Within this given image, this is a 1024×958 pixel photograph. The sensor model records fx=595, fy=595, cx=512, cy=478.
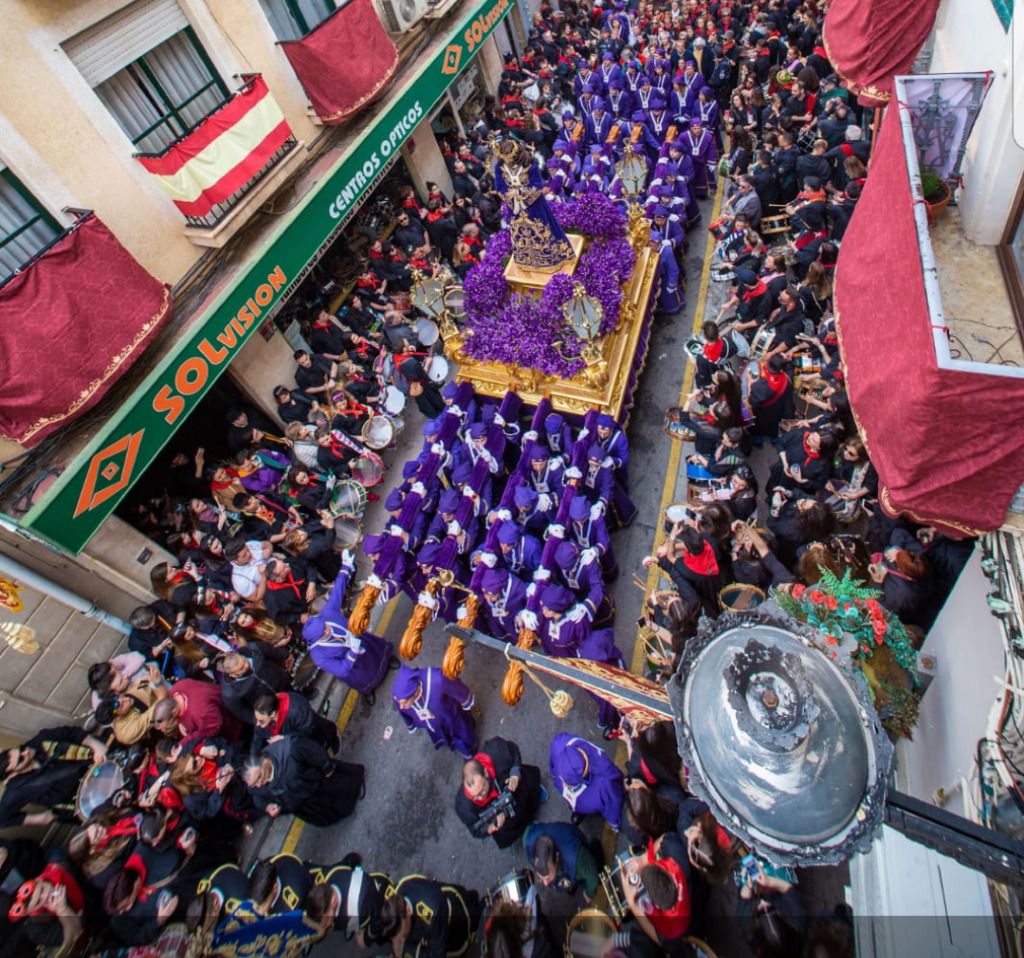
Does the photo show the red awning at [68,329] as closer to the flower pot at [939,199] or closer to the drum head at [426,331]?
the drum head at [426,331]

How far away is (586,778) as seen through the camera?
5781 mm

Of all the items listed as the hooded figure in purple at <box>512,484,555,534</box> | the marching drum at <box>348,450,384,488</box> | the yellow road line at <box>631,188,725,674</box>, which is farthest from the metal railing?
the yellow road line at <box>631,188,725,674</box>

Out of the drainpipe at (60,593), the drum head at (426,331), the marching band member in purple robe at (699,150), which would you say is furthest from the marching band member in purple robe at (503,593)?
the marching band member in purple robe at (699,150)

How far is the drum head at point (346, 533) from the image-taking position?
894cm

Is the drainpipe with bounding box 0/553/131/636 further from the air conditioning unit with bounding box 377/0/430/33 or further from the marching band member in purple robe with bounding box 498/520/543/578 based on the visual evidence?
the air conditioning unit with bounding box 377/0/430/33

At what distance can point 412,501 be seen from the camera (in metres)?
8.02

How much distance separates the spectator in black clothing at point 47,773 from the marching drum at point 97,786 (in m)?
0.10

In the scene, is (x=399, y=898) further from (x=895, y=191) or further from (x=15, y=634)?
(x=895, y=191)

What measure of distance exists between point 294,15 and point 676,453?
31.3 feet

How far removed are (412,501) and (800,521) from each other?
15.5 feet

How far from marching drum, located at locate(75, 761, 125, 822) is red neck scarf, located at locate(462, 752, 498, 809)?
4060 mm

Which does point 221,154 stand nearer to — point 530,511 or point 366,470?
point 366,470

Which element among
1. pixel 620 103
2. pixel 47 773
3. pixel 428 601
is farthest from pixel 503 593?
pixel 620 103

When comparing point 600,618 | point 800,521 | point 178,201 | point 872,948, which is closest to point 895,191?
point 800,521
